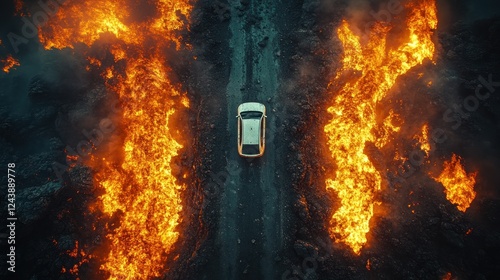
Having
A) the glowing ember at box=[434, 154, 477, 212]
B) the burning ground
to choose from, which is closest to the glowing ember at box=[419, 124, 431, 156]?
the burning ground

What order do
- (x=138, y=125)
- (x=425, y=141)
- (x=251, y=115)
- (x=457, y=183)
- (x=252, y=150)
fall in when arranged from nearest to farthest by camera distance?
(x=457, y=183), (x=425, y=141), (x=252, y=150), (x=251, y=115), (x=138, y=125)

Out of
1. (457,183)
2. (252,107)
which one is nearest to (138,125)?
(252,107)

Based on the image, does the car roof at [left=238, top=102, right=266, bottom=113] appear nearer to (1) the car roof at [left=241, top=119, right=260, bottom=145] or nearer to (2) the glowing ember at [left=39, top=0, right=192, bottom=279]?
(1) the car roof at [left=241, top=119, right=260, bottom=145]

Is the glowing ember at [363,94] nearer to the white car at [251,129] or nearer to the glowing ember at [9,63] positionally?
the white car at [251,129]

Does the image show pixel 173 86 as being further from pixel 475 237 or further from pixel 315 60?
pixel 475 237

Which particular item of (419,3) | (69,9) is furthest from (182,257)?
(419,3)

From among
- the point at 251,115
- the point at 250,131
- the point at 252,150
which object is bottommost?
the point at 252,150

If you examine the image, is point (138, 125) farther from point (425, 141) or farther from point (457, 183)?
point (457, 183)
